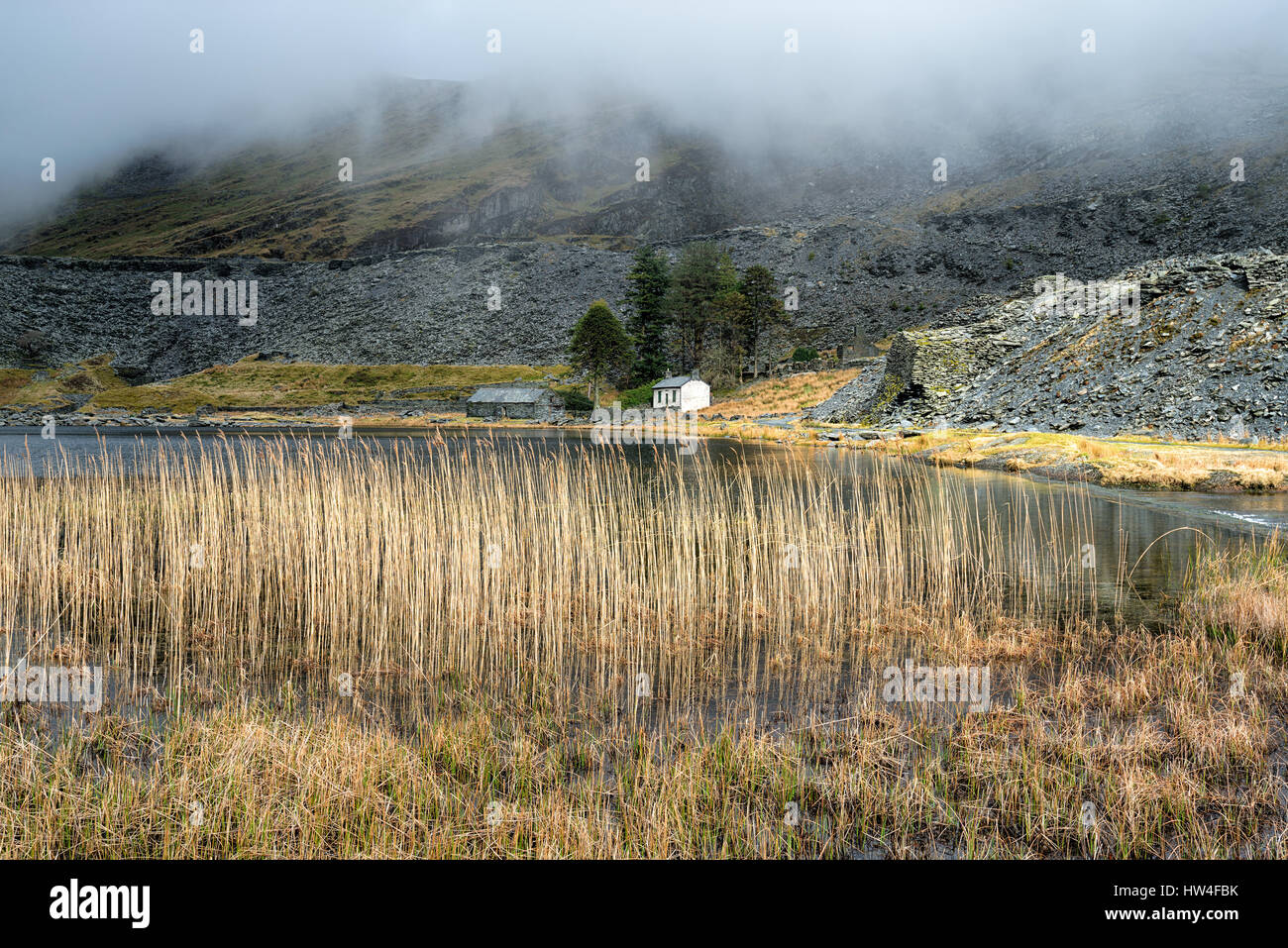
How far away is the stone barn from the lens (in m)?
75.0

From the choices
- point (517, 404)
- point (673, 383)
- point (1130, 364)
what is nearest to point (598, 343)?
point (517, 404)

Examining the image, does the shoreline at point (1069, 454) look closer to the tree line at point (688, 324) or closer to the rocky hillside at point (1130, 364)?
the rocky hillside at point (1130, 364)

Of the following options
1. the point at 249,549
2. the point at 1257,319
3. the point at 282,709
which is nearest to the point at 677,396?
the point at 1257,319

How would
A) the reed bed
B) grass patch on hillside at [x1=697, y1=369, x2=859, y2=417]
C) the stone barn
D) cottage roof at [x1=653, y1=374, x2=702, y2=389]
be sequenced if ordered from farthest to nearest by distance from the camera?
the stone barn
cottage roof at [x1=653, y1=374, x2=702, y2=389]
grass patch on hillside at [x1=697, y1=369, x2=859, y2=417]
the reed bed

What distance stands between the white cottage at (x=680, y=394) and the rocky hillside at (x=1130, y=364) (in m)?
20.8

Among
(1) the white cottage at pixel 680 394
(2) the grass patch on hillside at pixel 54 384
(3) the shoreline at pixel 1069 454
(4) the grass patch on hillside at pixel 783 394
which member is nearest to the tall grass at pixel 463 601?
(3) the shoreline at pixel 1069 454

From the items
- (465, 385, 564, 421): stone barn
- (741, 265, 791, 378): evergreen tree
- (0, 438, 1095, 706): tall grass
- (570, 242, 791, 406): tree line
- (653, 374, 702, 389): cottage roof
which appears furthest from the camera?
(741, 265, 791, 378): evergreen tree

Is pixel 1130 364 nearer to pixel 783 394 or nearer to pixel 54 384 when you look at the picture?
pixel 783 394

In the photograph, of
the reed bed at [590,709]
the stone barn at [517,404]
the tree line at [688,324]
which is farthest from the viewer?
the tree line at [688,324]

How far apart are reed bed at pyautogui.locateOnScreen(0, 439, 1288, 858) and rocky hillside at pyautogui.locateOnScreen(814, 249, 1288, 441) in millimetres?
23004

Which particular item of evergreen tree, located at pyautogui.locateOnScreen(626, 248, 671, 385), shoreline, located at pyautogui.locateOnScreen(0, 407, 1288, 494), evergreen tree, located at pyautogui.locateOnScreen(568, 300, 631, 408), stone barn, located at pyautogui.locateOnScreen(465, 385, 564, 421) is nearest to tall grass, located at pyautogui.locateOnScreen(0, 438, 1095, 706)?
shoreline, located at pyautogui.locateOnScreen(0, 407, 1288, 494)

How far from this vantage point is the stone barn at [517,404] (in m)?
75.0

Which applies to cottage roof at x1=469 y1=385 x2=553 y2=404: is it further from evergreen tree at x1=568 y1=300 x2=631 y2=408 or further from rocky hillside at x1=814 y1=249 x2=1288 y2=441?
rocky hillside at x1=814 y1=249 x2=1288 y2=441

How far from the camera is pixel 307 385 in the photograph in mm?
99875
